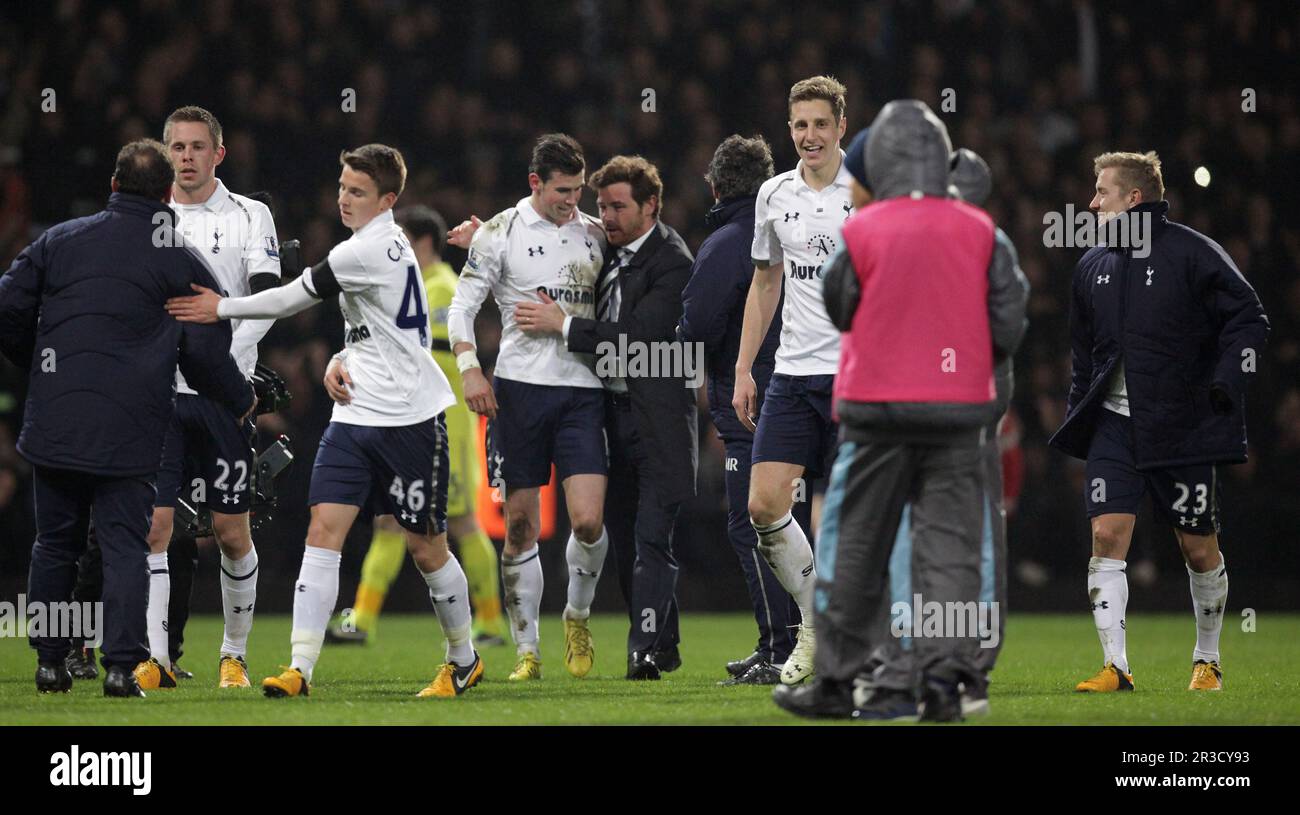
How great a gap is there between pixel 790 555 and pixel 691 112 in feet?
32.3

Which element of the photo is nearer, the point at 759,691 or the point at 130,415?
the point at 130,415

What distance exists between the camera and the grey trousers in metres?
5.24

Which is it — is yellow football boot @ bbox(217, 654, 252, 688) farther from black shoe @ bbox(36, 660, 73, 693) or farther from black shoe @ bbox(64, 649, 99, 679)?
black shoe @ bbox(64, 649, 99, 679)

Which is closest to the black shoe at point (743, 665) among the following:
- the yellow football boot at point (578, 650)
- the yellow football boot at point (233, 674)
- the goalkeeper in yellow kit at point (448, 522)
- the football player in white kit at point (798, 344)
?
the football player in white kit at point (798, 344)

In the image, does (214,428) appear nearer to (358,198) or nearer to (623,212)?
(358,198)

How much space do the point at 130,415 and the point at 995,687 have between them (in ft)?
11.9

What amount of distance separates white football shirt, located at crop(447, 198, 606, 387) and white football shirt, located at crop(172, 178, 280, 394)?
2.90 ft

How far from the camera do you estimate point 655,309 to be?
7816 millimetres

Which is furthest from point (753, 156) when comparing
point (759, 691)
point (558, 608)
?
point (558, 608)

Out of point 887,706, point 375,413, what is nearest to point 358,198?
point 375,413

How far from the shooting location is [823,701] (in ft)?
17.4

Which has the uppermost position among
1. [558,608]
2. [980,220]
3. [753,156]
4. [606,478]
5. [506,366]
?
[753,156]

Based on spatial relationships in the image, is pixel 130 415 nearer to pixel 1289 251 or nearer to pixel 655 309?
pixel 655 309

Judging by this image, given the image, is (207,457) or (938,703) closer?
(938,703)
